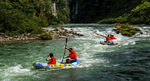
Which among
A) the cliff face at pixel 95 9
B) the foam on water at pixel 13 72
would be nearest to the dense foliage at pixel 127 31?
the foam on water at pixel 13 72

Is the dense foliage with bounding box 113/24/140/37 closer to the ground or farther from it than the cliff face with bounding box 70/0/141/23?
closer to the ground

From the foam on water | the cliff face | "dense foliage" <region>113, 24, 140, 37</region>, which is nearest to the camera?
the foam on water

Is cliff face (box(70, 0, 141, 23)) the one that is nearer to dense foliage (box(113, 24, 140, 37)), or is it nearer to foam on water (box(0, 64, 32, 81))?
dense foliage (box(113, 24, 140, 37))

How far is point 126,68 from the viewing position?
12.5 meters

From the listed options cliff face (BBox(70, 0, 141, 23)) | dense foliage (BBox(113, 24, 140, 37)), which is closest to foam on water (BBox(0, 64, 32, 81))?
dense foliage (BBox(113, 24, 140, 37))

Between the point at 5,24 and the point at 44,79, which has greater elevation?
the point at 5,24

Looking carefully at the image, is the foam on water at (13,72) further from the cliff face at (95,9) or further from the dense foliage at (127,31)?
the cliff face at (95,9)

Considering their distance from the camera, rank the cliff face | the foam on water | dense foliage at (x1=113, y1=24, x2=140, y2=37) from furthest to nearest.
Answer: the cliff face → dense foliage at (x1=113, y1=24, x2=140, y2=37) → the foam on water

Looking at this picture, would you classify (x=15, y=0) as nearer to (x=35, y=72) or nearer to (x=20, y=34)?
(x=20, y=34)

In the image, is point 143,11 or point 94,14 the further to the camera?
point 94,14

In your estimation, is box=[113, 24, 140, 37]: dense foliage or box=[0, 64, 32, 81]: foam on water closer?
box=[0, 64, 32, 81]: foam on water

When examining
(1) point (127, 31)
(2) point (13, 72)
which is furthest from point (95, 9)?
(2) point (13, 72)

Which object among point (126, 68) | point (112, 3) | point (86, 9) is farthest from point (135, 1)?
point (126, 68)

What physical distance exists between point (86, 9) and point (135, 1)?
2171 inches
